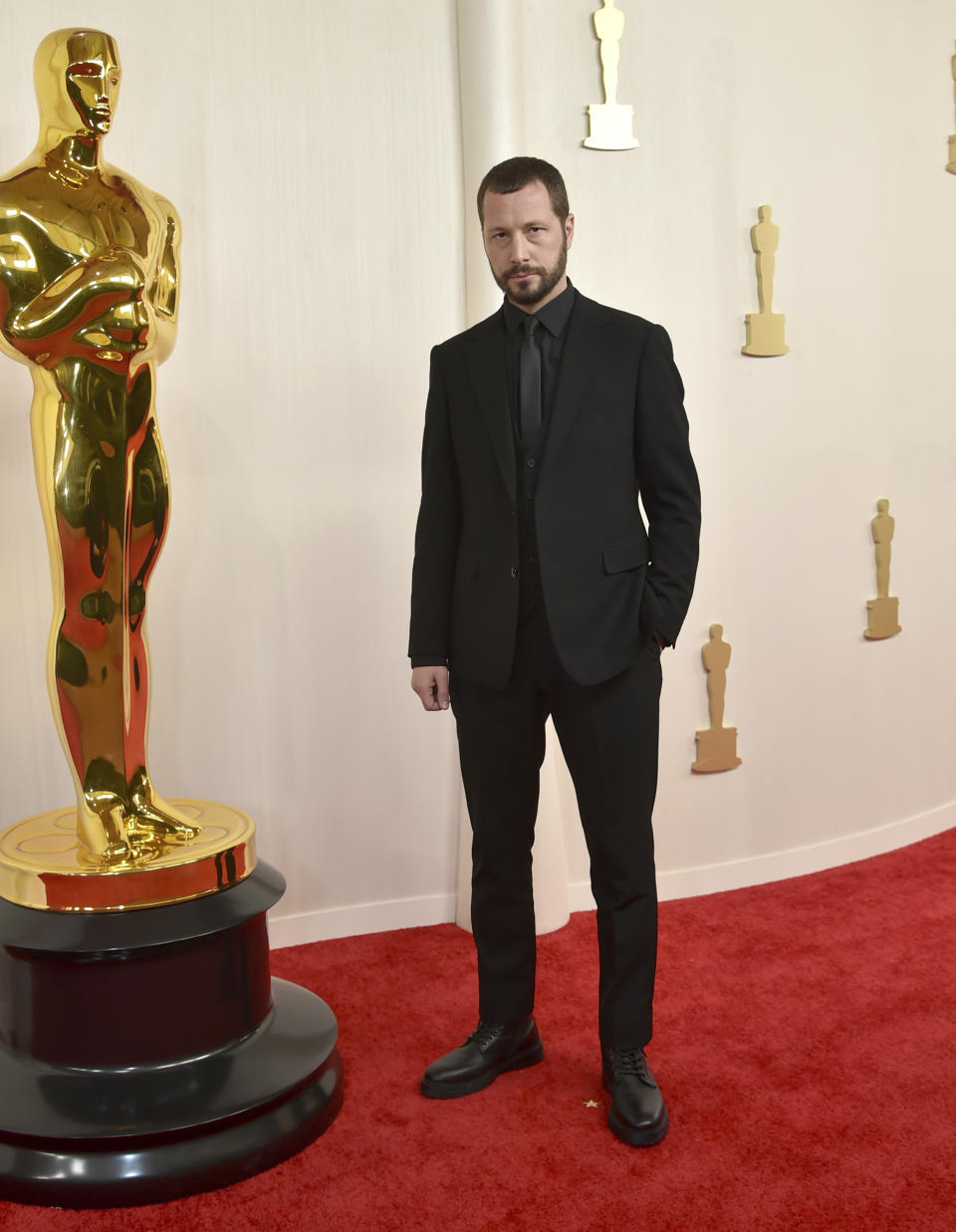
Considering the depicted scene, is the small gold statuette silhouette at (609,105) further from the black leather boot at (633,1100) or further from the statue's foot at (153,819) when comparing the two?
the black leather boot at (633,1100)

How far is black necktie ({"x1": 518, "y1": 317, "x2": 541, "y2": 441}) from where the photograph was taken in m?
2.00

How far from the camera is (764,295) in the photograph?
3.13 m

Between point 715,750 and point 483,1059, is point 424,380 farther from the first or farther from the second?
point 483,1059

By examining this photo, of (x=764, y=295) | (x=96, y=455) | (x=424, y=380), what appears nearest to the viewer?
(x=96, y=455)

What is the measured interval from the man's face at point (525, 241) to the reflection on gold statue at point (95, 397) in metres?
0.59

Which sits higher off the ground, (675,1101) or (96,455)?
(96,455)

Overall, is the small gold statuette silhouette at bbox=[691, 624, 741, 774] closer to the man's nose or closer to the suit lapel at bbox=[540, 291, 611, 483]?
the suit lapel at bbox=[540, 291, 611, 483]

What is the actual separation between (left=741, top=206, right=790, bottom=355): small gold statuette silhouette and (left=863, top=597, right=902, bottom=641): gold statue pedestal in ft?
2.61

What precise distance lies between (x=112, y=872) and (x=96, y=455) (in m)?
0.68

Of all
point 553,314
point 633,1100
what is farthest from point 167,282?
point 633,1100

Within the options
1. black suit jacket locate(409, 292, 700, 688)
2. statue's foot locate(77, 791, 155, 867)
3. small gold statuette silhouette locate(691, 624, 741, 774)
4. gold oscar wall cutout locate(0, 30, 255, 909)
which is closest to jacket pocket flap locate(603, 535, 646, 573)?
black suit jacket locate(409, 292, 700, 688)

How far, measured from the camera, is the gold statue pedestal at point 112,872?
191cm

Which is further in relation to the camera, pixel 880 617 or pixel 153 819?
pixel 880 617

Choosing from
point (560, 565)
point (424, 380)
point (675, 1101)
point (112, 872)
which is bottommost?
point (675, 1101)
